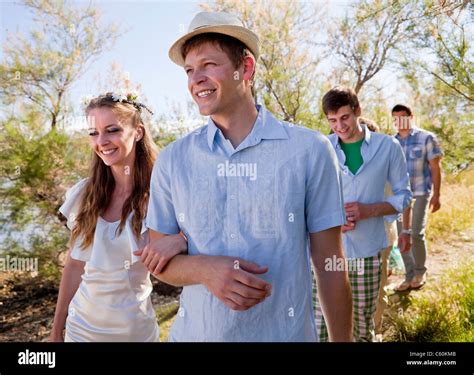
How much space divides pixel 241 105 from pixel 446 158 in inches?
88.1

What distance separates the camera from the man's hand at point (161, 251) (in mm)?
1079

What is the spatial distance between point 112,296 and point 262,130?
0.74 m

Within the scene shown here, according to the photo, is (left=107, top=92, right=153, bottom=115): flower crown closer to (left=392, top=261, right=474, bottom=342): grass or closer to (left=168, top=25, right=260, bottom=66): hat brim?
(left=168, top=25, right=260, bottom=66): hat brim

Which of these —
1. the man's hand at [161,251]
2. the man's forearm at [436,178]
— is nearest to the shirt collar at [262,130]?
the man's hand at [161,251]

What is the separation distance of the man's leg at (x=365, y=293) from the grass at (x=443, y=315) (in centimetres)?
48

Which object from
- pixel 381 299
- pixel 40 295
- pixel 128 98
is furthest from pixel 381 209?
pixel 40 295

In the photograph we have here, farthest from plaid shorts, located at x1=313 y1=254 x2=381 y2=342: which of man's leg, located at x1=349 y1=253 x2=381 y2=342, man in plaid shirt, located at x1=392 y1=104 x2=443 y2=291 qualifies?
man in plaid shirt, located at x1=392 y1=104 x2=443 y2=291

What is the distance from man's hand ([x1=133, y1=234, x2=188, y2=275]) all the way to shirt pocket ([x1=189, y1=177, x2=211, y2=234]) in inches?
1.9

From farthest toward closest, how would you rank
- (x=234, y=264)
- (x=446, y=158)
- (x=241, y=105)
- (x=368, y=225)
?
(x=446, y=158)
(x=368, y=225)
(x=241, y=105)
(x=234, y=264)

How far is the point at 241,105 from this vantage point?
3.83 feet

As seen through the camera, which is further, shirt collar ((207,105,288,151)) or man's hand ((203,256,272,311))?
shirt collar ((207,105,288,151))

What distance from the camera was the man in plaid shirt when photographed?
10.1ft
